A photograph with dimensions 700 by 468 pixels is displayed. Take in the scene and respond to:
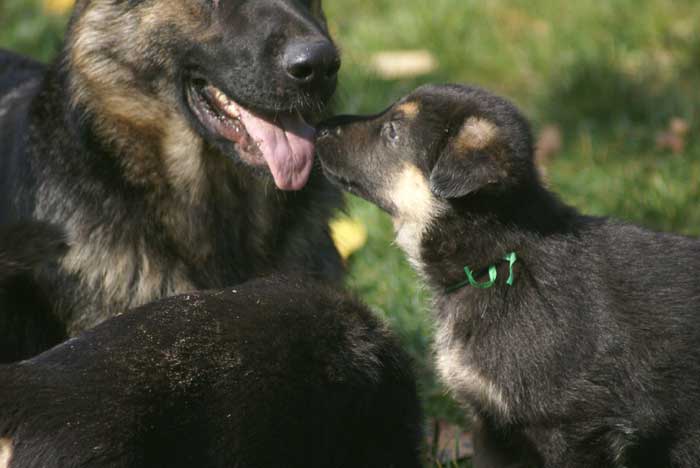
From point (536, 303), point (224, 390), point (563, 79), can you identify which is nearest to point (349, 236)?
point (563, 79)

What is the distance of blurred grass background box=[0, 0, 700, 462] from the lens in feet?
21.0

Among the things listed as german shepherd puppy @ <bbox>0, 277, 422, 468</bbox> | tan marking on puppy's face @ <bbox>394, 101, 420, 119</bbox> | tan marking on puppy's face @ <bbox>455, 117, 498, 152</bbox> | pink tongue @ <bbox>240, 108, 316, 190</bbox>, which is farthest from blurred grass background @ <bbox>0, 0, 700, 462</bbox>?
german shepherd puppy @ <bbox>0, 277, 422, 468</bbox>

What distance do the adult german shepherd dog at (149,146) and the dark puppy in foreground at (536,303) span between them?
23.9 inches

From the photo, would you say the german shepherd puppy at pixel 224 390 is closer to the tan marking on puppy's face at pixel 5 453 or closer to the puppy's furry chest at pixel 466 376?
the tan marking on puppy's face at pixel 5 453

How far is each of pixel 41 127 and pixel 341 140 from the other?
1.22 meters

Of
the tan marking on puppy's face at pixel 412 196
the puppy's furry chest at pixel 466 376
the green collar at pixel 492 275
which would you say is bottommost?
the puppy's furry chest at pixel 466 376

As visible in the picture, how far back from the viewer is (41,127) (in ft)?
15.4

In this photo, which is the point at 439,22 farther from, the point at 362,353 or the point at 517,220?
the point at 362,353

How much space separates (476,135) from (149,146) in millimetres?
1394

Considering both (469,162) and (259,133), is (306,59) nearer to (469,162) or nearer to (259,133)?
(259,133)

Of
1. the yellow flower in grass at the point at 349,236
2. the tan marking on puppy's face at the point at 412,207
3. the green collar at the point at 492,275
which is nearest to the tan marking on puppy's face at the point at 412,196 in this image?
the tan marking on puppy's face at the point at 412,207

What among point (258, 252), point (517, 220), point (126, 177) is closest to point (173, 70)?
point (126, 177)

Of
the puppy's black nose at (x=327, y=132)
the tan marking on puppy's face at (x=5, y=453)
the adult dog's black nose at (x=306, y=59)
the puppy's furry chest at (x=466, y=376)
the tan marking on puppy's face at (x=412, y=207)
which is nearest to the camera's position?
the tan marking on puppy's face at (x=5, y=453)

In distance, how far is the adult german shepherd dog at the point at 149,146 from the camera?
4.50 m
